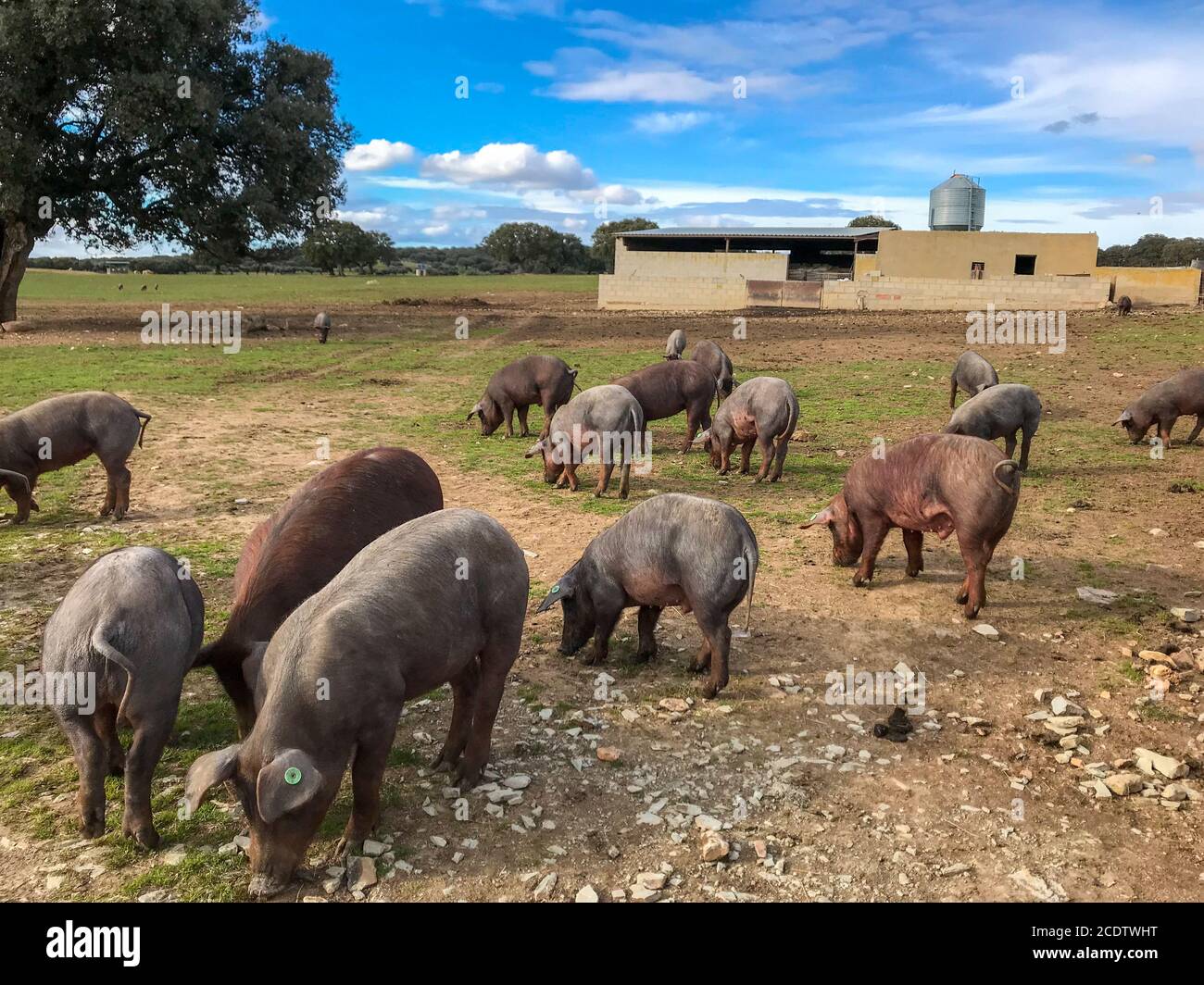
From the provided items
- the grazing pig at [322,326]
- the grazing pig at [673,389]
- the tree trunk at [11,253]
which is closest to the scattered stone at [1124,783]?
the grazing pig at [673,389]

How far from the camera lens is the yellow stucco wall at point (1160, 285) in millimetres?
35250

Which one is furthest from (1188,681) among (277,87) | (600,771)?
(277,87)

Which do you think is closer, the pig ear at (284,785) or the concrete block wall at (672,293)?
the pig ear at (284,785)

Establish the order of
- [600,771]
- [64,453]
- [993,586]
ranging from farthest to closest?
[64,453]
[993,586]
[600,771]

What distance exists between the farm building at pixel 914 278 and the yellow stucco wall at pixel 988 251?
0.13ft

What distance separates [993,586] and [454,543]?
228 inches

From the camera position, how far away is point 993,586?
8.60 meters

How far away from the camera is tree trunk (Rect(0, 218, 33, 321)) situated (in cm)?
2812

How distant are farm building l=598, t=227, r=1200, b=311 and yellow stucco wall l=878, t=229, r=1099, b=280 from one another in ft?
0.13

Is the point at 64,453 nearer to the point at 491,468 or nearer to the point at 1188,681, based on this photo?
the point at 491,468

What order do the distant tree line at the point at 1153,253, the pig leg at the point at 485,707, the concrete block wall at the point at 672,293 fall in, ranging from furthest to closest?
the distant tree line at the point at 1153,253 → the concrete block wall at the point at 672,293 → the pig leg at the point at 485,707

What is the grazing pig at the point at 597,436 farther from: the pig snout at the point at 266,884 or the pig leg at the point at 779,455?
the pig snout at the point at 266,884

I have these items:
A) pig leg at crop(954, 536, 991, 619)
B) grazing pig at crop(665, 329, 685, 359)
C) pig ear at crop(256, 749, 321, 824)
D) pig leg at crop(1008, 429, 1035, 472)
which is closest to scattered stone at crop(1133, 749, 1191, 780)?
pig leg at crop(954, 536, 991, 619)

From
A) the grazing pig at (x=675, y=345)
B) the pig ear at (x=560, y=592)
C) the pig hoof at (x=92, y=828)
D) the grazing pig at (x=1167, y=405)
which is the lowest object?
the pig hoof at (x=92, y=828)
